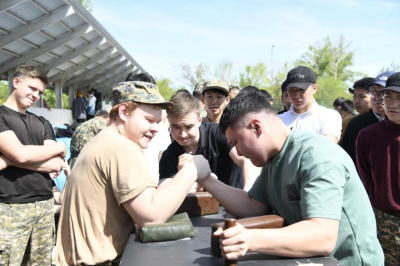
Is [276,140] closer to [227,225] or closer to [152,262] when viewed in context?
[227,225]

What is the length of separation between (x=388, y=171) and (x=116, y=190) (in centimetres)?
217

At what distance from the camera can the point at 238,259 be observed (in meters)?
1.52

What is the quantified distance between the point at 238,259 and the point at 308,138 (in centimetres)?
60

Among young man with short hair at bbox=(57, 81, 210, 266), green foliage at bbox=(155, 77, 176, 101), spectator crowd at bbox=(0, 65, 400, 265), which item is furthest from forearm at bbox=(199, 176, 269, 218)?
green foliage at bbox=(155, 77, 176, 101)

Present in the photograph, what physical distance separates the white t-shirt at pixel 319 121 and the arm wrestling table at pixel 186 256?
2490 mm

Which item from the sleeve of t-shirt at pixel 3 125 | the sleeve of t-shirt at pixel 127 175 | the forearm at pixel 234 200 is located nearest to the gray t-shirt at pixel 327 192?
the forearm at pixel 234 200

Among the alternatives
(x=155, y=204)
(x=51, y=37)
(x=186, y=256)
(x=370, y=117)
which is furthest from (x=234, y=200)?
(x=51, y=37)

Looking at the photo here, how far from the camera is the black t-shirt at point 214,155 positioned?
9.94ft

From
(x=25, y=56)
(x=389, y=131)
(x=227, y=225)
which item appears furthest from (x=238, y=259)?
(x=25, y=56)

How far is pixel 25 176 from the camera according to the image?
345cm

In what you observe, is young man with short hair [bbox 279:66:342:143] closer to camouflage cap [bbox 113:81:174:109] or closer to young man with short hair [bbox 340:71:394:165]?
young man with short hair [bbox 340:71:394:165]

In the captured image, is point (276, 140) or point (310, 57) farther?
point (310, 57)

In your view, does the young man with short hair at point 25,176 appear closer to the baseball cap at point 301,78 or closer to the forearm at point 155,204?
the forearm at point 155,204

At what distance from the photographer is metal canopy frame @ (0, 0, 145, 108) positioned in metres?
8.95
